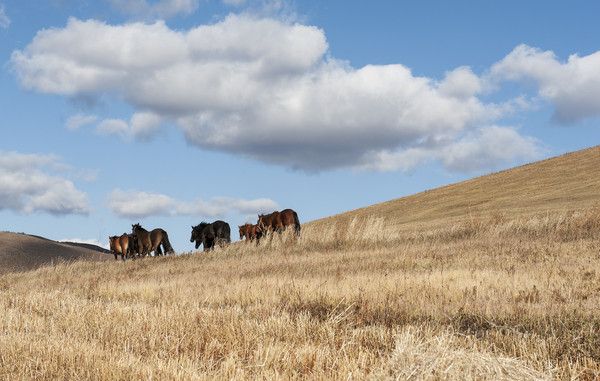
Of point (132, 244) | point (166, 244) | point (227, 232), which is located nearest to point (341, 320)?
Result: point (166, 244)

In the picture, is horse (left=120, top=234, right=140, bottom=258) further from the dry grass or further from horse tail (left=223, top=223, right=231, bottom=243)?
the dry grass

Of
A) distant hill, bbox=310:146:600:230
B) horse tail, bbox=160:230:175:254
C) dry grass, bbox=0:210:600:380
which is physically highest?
distant hill, bbox=310:146:600:230

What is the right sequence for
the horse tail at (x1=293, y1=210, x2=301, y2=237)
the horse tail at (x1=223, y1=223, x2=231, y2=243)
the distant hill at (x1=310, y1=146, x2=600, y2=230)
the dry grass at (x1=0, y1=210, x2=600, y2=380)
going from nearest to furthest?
the dry grass at (x1=0, y1=210, x2=600, y2=380), the horse tail at (x1=293, y1=210, x2=301, y2=237), the horse tail at (x1=223, y1=223, x2=231, y2=243), the distant hill at (x1=310, y1=146, x2=600, y2=230)

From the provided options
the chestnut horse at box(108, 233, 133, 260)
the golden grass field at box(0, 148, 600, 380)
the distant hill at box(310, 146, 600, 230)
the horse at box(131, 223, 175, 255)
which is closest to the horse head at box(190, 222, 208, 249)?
the horse at box(131, 223, 175, 255)

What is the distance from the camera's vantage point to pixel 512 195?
155ft

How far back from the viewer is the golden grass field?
18.1ft

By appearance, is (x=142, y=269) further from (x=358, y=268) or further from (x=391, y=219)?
(x=391, y=219)

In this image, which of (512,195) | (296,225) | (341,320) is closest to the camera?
(341,320)

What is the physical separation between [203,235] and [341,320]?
24.2 m

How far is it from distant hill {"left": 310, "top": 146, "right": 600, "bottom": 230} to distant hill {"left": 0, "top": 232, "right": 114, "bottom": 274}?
14768 mm

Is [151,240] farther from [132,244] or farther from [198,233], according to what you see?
[198,233]

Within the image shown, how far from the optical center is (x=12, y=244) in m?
32.9

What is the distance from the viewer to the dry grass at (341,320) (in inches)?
217

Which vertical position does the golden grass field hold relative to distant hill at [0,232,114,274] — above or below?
below
